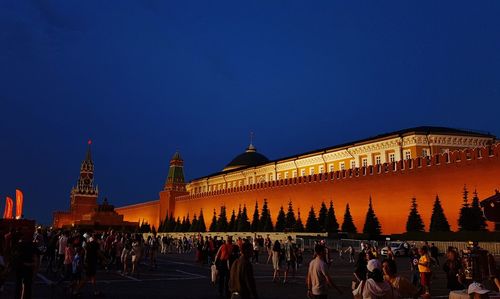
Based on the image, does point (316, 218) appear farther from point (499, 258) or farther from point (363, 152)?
point (499, 258)

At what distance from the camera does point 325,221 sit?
32688 mm

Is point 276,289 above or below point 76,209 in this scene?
below

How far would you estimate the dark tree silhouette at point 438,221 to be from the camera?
25125mm

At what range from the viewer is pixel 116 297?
9.54 metres

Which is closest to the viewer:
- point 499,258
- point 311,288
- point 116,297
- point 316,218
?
point 311,288

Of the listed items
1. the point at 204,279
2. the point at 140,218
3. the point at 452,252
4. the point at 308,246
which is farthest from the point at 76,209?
the point at 452,252

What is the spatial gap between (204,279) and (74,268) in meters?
4.90

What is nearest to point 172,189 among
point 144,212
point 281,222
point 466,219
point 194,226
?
point 144,212

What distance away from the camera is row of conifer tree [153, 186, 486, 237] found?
78.5 feet

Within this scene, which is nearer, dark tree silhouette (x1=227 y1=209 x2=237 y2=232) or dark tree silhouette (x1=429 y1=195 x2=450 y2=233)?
dark tree silhouette (x1=429 y1=195 x2=450 y2=233)

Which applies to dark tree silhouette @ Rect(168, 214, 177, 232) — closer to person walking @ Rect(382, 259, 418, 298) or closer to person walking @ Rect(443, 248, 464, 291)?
person walking @ Rect(443, 248, 464, 291)

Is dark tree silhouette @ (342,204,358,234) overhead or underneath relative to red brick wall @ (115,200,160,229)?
underneath

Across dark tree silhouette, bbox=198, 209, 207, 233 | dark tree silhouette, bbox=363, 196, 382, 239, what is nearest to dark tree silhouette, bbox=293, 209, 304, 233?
dark tree silhouette, bbox=363, 196, 382, 239

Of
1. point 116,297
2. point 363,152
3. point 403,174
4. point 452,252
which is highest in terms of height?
point 363,152
